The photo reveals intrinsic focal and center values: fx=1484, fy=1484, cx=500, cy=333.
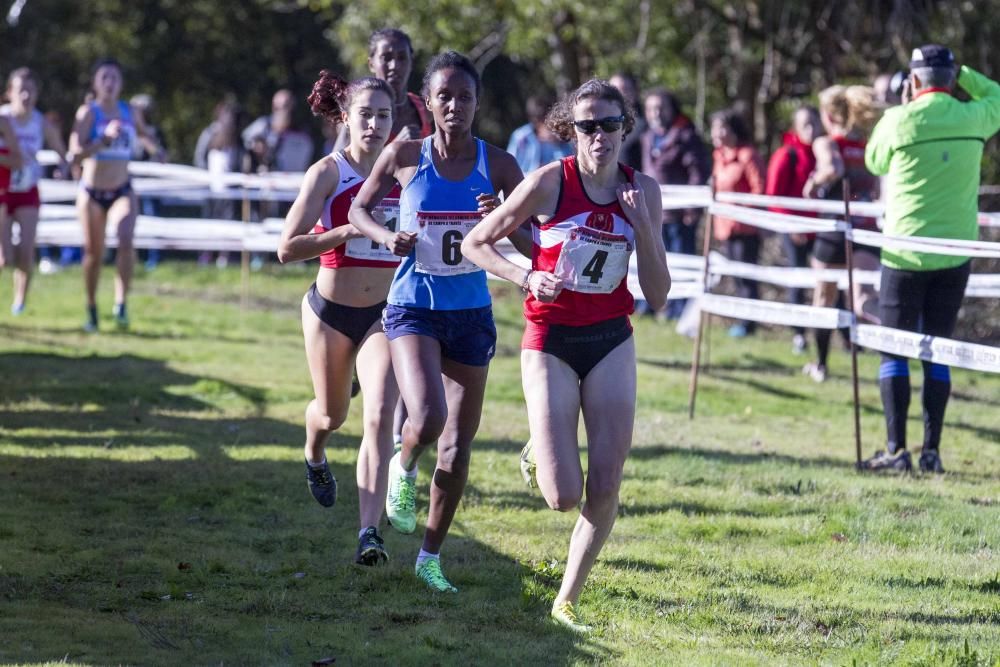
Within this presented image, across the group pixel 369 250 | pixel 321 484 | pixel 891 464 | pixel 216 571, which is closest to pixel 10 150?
pixel 321 484

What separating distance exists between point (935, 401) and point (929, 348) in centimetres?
79

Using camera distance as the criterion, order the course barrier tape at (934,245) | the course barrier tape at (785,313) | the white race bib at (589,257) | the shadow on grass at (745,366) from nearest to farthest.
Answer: the white race bib at (589,257) → the course barrier tape at (934,245) → the course barrier tape at (785,313) → the shadow on grass at (745,366)

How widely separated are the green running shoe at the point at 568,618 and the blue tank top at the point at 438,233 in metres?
1.24

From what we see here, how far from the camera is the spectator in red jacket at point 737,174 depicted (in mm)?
13953

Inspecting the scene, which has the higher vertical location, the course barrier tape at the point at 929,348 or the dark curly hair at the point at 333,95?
the dark curly hair at the point at 333,95

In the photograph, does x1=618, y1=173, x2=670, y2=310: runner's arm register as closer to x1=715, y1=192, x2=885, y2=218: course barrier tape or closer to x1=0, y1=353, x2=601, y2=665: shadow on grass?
x1=0, y1=353, x2=601, y2=665: shadow on grass

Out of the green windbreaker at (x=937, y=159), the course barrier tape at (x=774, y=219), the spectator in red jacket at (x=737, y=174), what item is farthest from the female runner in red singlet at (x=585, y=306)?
the spectator in red jacket at (x=737, y=174)

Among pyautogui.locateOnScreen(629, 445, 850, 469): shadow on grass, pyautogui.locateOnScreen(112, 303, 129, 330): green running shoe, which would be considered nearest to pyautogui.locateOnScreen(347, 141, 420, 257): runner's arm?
pyautogui.locateOnScreen(629, 445, 850, 469): shadow on grass

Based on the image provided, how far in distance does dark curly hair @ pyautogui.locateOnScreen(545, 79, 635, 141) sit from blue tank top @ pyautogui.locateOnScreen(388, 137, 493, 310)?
0.37 metres

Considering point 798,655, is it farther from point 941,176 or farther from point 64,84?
point 64,84

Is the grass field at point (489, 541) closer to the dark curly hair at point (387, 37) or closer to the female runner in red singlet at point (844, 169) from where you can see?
the female runner in red singlet at point (844, 169)

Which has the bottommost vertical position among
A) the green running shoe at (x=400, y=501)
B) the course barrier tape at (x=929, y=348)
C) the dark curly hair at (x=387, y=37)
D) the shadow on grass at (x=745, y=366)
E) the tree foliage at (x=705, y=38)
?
the shadow on grass at (x=745, y=366)

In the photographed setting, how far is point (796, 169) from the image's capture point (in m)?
13.2

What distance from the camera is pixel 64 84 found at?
1225 inches
